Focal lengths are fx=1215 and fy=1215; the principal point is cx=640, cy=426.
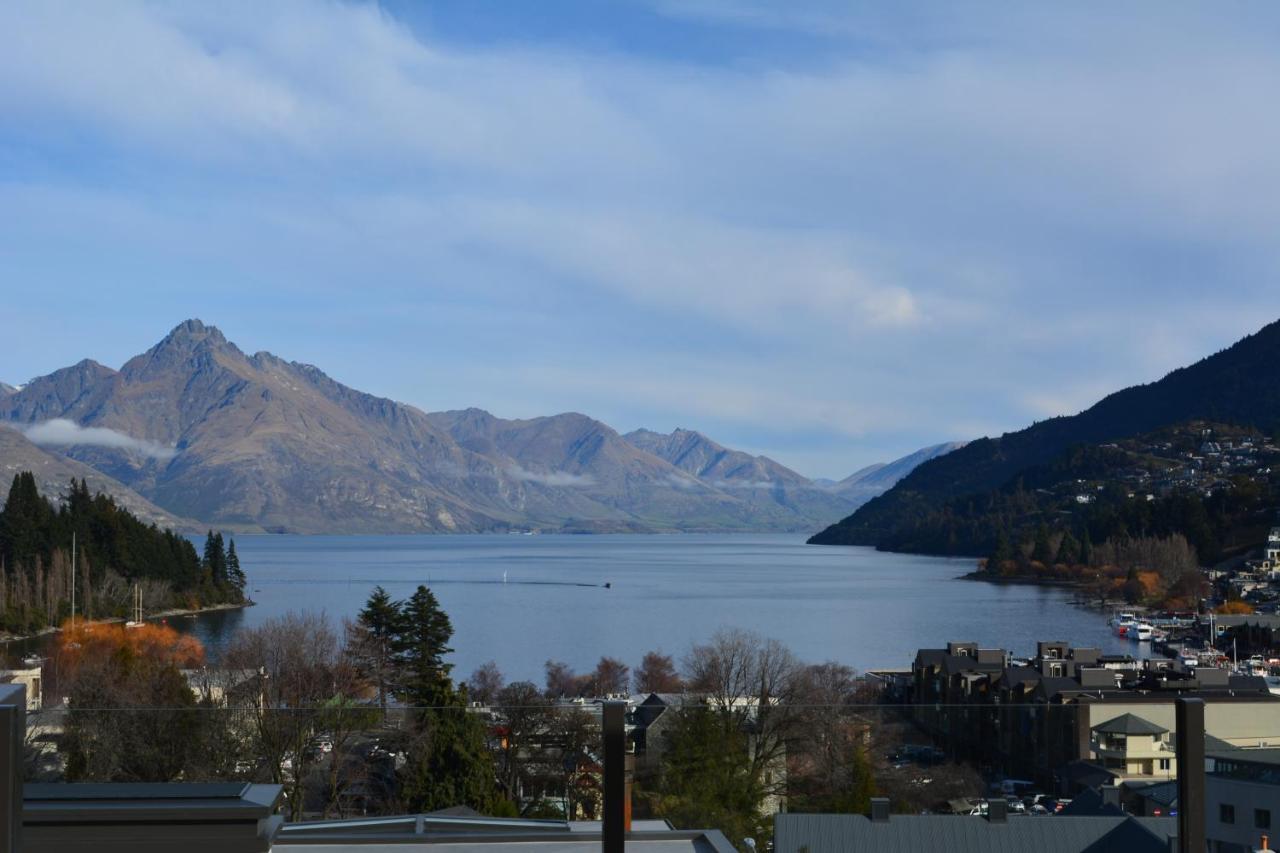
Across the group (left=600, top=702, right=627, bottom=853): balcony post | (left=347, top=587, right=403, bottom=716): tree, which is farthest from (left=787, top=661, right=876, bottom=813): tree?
(left=347, top=587, right=403, bottom=716): tree

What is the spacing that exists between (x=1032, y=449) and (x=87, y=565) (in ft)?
333

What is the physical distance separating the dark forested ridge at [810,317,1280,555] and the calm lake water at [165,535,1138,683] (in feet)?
69.8

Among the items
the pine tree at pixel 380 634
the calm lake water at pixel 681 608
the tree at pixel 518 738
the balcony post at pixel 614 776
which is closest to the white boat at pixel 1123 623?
the calm lake water at pixel 681 608

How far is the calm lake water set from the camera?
102 feet

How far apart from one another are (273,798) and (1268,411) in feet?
360

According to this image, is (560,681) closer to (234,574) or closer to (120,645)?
(120,645)

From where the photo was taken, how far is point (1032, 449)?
123750 mm

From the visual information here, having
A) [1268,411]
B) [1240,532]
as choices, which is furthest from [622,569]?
[1268,411]

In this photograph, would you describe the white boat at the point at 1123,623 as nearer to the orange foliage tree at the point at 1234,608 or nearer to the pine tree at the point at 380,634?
the orange foliage tree at the point at 1234,608

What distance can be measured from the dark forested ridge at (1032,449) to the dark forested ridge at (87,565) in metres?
60.9

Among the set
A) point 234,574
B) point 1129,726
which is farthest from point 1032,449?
point 1129,726

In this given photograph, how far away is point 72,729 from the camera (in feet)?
10.5

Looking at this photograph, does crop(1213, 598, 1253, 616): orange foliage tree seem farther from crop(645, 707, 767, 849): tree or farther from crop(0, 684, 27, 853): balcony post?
crop(0, 684, 27, 853): balcony post

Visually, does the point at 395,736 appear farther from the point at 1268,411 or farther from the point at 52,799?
the point at 1268,411
